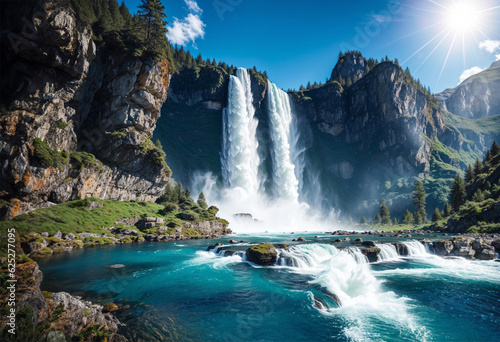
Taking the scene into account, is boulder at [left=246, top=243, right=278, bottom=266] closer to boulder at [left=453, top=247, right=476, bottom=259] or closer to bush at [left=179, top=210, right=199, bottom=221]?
boulder at [left=453, top=247, right=476, bottom=259]

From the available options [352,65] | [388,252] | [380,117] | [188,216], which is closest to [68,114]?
[188,216]

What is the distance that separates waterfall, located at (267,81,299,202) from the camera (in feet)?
330

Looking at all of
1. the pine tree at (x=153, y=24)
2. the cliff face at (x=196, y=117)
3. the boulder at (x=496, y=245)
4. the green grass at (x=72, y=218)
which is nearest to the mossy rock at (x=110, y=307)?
the green grass at (x=72, y=218)

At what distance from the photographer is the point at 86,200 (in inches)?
1683

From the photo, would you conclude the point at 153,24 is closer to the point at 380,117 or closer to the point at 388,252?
the point at 388,252

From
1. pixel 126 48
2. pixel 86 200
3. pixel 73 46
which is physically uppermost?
pixel 126 48

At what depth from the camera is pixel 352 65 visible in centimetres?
17812

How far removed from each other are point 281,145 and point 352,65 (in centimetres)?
11883

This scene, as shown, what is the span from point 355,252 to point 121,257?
993 inches

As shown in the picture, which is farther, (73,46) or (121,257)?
(73,46)

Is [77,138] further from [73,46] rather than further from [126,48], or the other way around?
[126,48]

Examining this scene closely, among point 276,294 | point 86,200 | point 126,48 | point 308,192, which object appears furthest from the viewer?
point 308,192

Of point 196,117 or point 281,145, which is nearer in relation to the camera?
point 196,117

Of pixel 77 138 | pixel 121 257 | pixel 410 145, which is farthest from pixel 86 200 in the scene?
pixel 410 145
